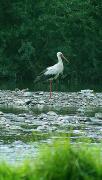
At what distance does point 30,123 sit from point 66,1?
35.3m

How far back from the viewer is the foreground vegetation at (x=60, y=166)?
8.09 metres

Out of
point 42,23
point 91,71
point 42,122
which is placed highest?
point 42,122

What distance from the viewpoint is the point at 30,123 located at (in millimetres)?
21281

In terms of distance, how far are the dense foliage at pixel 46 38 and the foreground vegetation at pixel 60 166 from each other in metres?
41.7

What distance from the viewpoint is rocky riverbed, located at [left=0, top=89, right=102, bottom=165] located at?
1562cm

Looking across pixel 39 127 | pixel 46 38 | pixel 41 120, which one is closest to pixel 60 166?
pixel 39 127

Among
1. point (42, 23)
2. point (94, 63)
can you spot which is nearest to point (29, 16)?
point (42, 23)

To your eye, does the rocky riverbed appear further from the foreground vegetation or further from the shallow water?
the foreground vegetation

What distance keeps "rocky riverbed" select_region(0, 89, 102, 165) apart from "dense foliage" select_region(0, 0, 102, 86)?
15995 millimetres

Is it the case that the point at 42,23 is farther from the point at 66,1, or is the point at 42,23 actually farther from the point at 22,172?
the point at 22,172

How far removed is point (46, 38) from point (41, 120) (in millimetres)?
31653

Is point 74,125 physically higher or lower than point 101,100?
higher

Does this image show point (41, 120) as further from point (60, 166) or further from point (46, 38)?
point (46, 38)

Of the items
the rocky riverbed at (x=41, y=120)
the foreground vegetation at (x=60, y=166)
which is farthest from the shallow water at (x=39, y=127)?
the foreground vegetation at (x=60, y=166)
